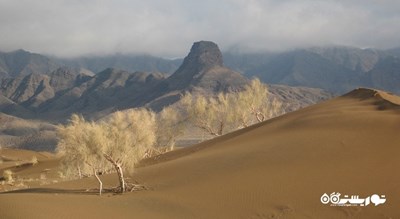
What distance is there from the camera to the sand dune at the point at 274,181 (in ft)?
56.5

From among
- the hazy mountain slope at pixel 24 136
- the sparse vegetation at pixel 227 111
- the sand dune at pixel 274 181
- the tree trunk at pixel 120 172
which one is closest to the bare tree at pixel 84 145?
the tree trunk at pixel 120 172

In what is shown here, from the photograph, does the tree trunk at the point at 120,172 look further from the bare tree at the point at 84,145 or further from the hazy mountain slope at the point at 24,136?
the hazy mountain slope at the point at 24,136

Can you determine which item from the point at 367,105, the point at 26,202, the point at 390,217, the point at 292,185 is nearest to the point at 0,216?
the point at 26,202

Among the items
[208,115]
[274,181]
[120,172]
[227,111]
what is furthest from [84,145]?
[227,111]

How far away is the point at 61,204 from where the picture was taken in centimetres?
1939

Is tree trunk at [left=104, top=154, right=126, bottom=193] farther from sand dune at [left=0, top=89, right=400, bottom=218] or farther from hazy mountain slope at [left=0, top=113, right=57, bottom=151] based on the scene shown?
hazy mountain slope at [left=0, top=113, right=57, bottom=151]

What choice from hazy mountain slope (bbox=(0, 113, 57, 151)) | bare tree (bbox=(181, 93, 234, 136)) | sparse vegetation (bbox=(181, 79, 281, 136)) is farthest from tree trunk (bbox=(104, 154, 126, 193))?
hazy mountain slope (bbox=(0, 113, 57, 151))

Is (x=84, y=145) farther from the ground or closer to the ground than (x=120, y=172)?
farther from the ground

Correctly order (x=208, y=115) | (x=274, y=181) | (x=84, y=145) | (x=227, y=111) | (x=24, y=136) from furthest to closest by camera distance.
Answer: (x=24, y=136), (x=227, y=111), (x=208, y=115), (x=84, y=145), (x=274, y=181)

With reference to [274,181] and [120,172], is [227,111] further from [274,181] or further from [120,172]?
[274,181]

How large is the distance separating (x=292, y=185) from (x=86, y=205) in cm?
822

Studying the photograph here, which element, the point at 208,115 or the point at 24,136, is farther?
the point at 24,136

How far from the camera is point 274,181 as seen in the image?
19469 millimetres

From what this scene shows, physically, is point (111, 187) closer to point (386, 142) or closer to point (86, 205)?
point (86, 205)
